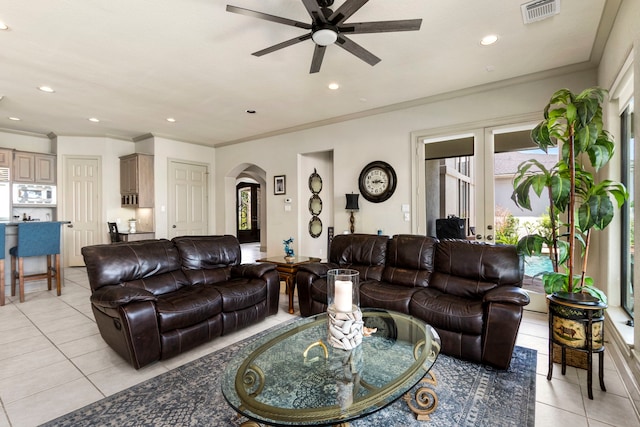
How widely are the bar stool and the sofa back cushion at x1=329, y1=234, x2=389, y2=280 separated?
415cm

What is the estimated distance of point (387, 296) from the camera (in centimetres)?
295

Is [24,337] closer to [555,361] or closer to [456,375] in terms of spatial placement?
[456,375]

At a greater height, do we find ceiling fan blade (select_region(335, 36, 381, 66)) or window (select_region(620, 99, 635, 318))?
ceiling fan blade (select_region(335, 36, 381, 66))

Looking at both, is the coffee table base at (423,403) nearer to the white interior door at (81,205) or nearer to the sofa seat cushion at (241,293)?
the sofa seat cushion at (241,293)

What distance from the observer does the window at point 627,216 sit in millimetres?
2707

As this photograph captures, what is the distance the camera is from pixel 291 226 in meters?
6.29

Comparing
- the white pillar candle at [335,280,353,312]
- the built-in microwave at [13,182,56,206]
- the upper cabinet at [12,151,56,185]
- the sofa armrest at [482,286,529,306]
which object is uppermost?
the upper cabinet at [12,151,56,185]

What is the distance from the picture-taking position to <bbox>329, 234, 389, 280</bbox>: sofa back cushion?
359cm

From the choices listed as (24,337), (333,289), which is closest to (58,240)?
(24,337)

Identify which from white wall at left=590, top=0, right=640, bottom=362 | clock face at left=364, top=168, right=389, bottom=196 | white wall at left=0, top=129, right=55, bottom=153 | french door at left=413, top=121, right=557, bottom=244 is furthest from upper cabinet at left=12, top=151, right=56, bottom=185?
white wall at left=590, top=0, right=640, bottom=362

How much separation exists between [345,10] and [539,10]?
1.73m

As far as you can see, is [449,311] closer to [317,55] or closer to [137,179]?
[317,55]

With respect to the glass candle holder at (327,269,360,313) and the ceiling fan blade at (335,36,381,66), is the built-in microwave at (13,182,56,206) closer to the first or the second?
the ceiling fan blade at (335,36,381,66)

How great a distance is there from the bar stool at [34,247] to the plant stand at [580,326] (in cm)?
609
